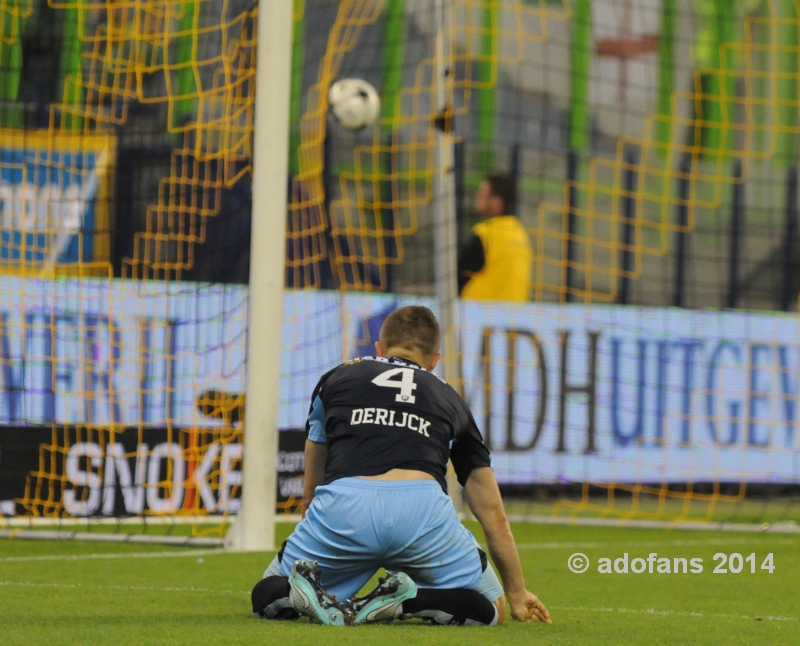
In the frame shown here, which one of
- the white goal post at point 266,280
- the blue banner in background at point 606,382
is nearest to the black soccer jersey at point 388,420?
the white goal post at point 266,280

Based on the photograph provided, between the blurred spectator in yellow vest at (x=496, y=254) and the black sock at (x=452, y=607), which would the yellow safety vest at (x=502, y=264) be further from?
A: the black sock at (x=452, y=607)

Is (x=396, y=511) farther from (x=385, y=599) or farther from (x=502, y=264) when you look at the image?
(x=502, y=264)

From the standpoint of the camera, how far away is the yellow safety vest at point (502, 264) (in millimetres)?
9992

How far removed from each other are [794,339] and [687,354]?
79 centimetres

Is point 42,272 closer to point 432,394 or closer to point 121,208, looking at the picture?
point 121,208

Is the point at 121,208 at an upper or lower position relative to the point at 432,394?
upper

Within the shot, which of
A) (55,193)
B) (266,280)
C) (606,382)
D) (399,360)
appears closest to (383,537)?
(399,360)

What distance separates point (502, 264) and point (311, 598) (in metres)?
6.18

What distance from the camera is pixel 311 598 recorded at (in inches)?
161

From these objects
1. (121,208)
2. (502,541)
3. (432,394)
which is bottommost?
(502,541)

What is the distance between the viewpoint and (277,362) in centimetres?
673

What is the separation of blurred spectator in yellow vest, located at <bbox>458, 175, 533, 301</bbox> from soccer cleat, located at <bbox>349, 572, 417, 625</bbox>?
19.2 feet

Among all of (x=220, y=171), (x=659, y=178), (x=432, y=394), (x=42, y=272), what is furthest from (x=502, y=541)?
(x=659, y=178)

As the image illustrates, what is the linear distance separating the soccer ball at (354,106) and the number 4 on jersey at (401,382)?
14.7 ft
